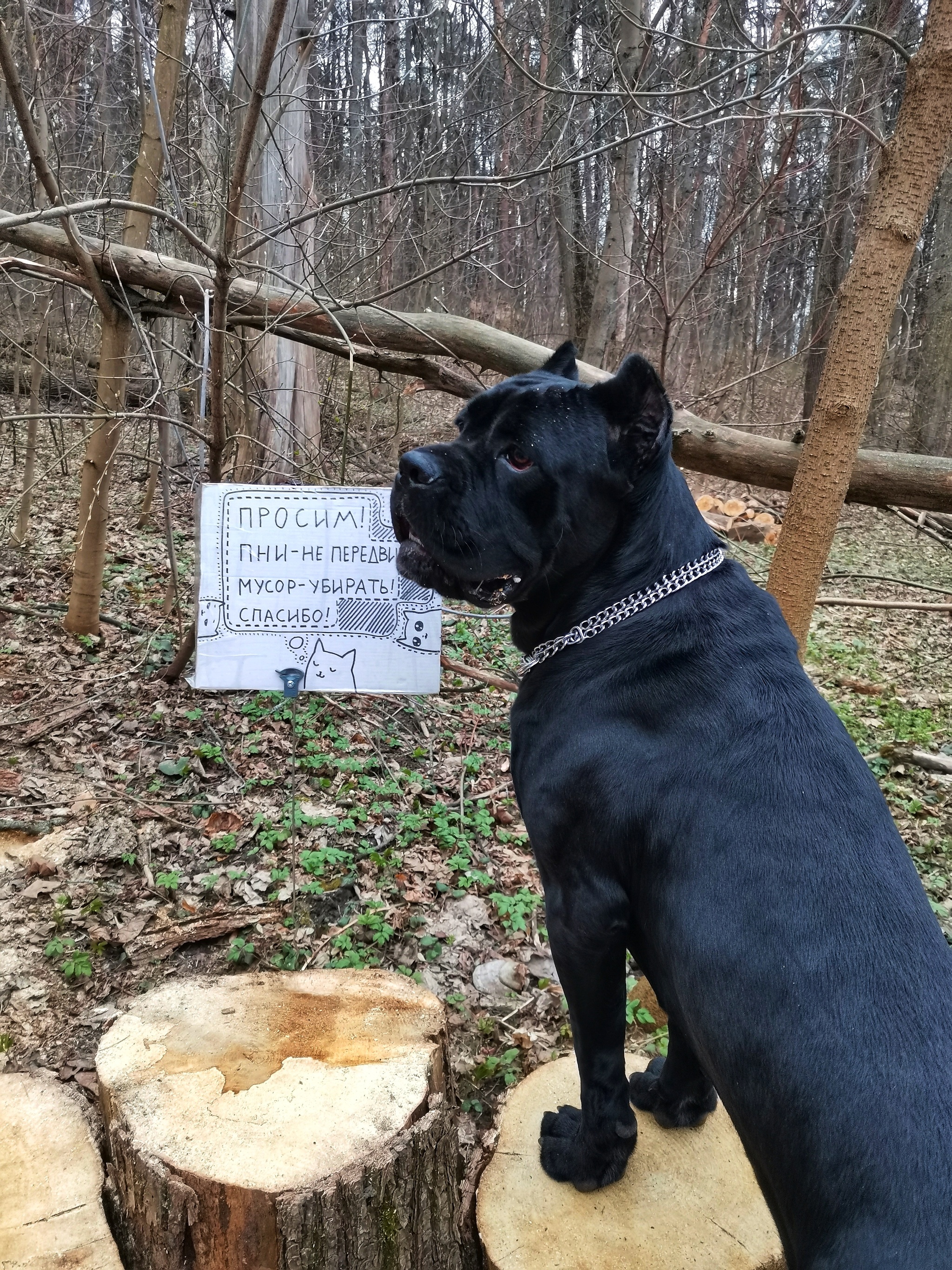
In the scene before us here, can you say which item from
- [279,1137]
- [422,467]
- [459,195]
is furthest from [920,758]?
[459,195]

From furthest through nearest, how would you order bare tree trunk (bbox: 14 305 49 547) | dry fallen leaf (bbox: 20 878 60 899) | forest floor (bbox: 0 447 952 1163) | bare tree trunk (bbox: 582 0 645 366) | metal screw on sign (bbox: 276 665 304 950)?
bare tree trunk (bbox: 582 0 645 366), bare tree trunk (bbox: 14 305 49 547), dry fallen leaf (bbox: 20 878 60 899), metal screw on sign (bbox: 276 665 304 950), forest floor (bbox: 0 447 952 1163)

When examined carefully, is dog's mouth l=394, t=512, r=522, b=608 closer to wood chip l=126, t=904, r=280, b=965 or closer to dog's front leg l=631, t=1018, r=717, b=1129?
dog's front leg l=631, t=1018, r=717, b=1129

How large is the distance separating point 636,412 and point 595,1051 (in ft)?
5.00

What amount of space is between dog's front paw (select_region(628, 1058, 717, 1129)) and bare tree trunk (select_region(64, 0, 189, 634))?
3893 mm

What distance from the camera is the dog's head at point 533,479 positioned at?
1.97 meters

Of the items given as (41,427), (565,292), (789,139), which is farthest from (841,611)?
(41,427)

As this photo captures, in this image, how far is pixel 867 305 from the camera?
129 inches

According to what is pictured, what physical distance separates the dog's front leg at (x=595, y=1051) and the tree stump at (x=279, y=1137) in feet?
1.04

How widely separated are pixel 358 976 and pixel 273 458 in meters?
3.57

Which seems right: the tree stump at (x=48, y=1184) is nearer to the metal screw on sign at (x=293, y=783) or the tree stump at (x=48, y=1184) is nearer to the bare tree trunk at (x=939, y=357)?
the metal screw on sign at (x=293, y=783)

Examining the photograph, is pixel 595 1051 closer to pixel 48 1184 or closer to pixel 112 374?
pixel 48 1184

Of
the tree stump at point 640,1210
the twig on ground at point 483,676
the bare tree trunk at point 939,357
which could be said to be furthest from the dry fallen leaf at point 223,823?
the bare tree trunk at point 939,357

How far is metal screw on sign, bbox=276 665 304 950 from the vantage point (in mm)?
3211

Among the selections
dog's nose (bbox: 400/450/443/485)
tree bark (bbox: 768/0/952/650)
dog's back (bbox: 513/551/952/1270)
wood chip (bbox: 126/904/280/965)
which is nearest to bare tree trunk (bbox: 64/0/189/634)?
wood chip (bbox: 126/904/280/965)
